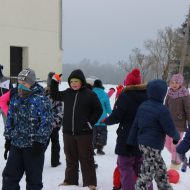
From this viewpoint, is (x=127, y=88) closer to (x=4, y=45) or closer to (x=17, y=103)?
(x=17, y=103)

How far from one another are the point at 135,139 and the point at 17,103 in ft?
5.40

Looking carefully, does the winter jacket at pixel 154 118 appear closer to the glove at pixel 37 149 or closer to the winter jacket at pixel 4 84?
the glove at pixel 37 149

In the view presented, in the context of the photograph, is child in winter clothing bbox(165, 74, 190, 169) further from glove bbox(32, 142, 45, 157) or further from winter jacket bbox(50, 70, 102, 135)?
glove bbox(32, 142, 45, 157)

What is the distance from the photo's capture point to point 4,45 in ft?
86.7

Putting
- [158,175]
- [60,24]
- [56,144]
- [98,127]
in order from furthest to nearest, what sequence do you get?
[60,24] < [98,127] < [56,144] < [158,175]

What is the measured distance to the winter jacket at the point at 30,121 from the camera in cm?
518

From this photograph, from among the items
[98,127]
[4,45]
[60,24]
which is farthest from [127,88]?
[60,24]

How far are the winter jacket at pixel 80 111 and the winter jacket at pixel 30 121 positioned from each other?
1019 mm

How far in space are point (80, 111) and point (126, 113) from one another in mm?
797

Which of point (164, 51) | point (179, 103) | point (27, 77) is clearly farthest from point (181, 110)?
point (164, 51)

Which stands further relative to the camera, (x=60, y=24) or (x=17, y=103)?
(x=60, y=24)

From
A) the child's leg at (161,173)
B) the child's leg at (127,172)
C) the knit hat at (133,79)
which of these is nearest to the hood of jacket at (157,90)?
the knit hat at (133,79)

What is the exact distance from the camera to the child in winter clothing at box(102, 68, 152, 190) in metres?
5.80

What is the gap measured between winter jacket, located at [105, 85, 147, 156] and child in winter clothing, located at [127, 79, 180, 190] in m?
0.28
